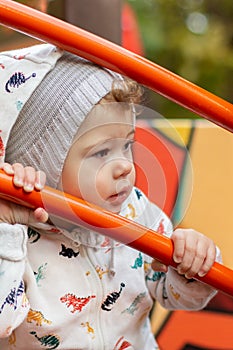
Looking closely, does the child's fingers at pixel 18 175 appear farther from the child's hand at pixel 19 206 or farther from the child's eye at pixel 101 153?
the child's eye at pixel 101 153

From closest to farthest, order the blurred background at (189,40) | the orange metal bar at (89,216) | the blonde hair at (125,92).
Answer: the orange metal bar at (89,216)
the blonde hair at (125,92)
the blurred background at (189,40)

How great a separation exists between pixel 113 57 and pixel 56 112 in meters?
0.12

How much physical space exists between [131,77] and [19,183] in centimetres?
20

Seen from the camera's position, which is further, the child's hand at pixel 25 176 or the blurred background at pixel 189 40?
the blurred background at pixel 189 40

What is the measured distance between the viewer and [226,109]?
A: 1.08m

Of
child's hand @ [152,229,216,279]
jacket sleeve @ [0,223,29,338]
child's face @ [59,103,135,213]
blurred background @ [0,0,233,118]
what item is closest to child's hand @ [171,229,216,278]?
child's hand @ [152,229,216,279]

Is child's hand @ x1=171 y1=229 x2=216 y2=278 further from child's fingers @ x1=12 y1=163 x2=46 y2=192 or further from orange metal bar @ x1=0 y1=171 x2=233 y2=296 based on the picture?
child's fingers @ x1=12 y1=163 x2=46 y2=192

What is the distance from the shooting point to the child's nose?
110 cm

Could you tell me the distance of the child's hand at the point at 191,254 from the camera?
3.59 ft

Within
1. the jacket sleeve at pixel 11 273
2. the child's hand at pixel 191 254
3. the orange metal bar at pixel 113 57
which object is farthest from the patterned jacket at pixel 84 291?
the orange metal bar at pixel 113 57

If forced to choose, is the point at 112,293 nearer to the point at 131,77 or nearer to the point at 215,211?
the point at 131,77

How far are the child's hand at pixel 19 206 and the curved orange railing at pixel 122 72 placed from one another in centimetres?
1

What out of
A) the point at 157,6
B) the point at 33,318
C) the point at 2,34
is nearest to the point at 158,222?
the point at 33,318

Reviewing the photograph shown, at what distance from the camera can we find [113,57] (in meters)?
1.06
